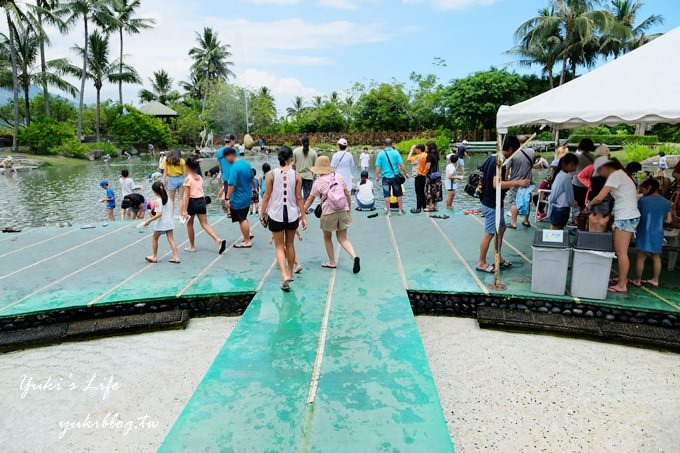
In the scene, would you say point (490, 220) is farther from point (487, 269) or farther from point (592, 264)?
point (592, 264)

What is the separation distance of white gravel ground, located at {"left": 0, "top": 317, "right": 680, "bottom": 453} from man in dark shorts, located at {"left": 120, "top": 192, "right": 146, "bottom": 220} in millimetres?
6098

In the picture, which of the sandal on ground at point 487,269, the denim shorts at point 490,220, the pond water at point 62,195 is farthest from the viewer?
the pond water at point 62,195

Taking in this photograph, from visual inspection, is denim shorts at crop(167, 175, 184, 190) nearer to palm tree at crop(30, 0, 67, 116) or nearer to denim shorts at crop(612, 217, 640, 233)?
denim shorts at crop(612, 217, 640, 233)

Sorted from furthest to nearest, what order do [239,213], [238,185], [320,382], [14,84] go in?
[14,84], [239,213], [238,185], [320,382]

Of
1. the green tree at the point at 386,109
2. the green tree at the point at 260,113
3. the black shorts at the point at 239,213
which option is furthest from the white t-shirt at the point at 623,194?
the green tree at the point at 260,113

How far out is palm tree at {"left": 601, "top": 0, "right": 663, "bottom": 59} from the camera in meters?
34.3

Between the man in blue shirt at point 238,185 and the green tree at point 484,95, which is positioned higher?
the green tree at point 484,95

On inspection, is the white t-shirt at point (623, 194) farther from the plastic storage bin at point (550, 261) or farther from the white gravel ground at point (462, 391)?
the white gravel ground at point (462, 391)

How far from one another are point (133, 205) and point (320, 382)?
869 cm

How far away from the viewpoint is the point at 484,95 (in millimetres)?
37094

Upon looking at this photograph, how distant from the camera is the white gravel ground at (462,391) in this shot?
3.48 meters

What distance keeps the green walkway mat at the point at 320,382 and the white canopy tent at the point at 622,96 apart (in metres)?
2.61

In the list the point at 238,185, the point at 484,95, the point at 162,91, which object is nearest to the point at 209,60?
the point at 162,91

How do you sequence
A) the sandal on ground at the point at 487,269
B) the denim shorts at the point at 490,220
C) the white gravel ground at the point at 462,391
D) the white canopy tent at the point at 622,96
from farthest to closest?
1. the sandal on ground at the point at 487,269
2. the denim shorts at the point at 490,220
3. the white canopy tent at the point at 622,96
4. the white gravel ground at the point at 462,391
